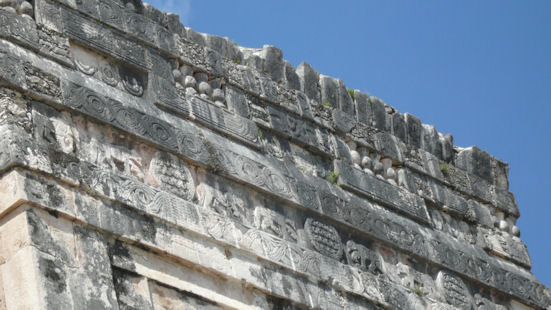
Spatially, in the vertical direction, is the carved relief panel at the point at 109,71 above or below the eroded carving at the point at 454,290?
above

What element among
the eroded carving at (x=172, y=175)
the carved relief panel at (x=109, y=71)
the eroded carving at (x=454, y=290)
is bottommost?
the eroded carving at (x=454, y=290)

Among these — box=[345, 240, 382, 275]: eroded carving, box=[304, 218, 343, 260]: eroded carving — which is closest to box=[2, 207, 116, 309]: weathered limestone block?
box=[304, 218, 343, 260]: eroded carving

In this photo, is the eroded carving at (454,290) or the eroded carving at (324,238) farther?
the eroded carving at (454,290)

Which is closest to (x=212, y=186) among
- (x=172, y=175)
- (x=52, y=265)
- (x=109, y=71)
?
(x=172, y=175)

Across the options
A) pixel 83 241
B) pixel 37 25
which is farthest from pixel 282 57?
pixel 83 241

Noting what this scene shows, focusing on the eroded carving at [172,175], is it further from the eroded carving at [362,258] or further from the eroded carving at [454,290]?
the eroded carving at [454,290]

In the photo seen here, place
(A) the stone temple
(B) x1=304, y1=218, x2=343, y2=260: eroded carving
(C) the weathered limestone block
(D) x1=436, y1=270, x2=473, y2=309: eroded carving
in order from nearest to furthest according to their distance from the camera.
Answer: (C) the weathered limestone block → (A) the stone temple → (B) x1=304, y1=218, x2=343, y2=260: eroded carving → (D) x1=436, y1=270, x2=473, y2=309: eroded carving

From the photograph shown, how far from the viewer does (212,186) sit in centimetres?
1077

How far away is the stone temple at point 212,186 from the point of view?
9.45m

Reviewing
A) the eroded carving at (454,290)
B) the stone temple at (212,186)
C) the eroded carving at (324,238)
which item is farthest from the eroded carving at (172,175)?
the eroded carving at (454,290)

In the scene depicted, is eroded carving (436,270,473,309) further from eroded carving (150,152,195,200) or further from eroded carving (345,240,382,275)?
eroded carving (150,152,195,200)

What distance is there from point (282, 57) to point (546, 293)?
342 centimetres

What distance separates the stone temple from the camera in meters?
9.45

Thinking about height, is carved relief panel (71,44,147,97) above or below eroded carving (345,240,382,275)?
above
